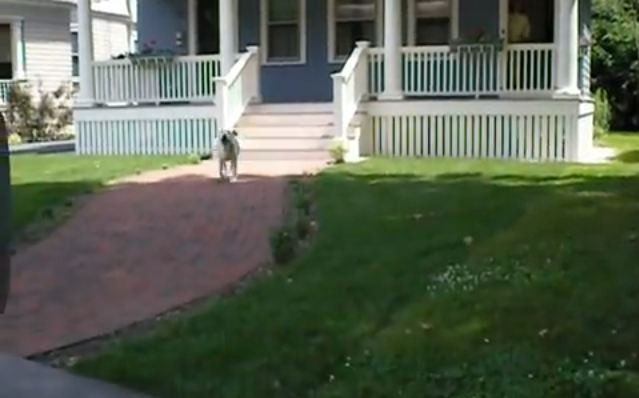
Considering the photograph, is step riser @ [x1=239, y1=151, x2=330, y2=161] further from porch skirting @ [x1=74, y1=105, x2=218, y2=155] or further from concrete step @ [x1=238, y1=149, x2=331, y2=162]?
porch skirting @ [x1=74, y1=105, x2=218, y2=155]

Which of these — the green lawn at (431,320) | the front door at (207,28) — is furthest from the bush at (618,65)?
the green lawn at (431,320)

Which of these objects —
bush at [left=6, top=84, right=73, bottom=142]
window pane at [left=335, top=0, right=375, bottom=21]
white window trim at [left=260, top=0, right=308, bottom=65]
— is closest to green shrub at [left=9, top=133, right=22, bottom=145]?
bush at [left=6, top=84, right=73, bottom=142]

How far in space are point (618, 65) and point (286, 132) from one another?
1501cm

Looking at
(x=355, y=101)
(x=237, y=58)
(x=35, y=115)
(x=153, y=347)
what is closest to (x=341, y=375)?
(x=153, y=347)

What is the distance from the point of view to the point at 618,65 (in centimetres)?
2834

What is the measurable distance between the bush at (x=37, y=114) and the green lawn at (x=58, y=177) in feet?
34.6

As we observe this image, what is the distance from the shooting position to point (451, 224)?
8.71 m

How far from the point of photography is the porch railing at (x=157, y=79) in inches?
717

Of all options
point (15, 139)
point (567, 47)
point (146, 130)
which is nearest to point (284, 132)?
point (146, 130)

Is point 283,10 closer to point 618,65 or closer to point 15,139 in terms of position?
point 15,139

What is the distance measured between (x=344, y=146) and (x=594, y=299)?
30.9 ft

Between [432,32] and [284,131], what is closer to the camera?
[284,131]

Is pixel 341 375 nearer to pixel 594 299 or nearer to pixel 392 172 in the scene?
pixel 594 299

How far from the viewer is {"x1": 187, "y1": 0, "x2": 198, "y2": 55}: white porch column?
20.1 m
